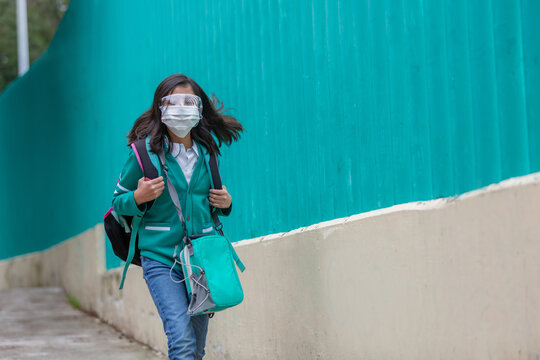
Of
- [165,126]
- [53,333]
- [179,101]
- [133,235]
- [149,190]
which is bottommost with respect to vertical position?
[53,333]

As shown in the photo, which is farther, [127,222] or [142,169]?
[127,222]

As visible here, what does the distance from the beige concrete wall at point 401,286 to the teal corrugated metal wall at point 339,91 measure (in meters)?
0.12

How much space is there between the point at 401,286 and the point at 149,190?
125cm

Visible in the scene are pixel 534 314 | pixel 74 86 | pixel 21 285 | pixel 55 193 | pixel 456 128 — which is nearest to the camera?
pixel 534 314

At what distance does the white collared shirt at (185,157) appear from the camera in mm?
4312

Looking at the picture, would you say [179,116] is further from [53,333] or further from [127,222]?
[53,333]

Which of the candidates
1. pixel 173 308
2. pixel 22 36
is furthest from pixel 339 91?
pixel 22 36

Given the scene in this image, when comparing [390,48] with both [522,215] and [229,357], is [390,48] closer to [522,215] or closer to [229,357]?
[522,215]

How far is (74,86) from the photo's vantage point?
10.1m

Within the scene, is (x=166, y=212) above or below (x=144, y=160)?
below

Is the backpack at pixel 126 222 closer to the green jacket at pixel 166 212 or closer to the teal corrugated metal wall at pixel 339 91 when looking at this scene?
the green jacket at pixel 166 212

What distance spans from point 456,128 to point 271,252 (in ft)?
6.41

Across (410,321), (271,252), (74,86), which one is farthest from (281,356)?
(74,86)

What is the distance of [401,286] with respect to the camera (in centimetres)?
387
